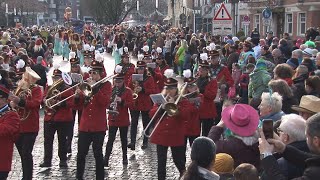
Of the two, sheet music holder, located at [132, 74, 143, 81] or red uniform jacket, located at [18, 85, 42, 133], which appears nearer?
red uniform jacket, located at [18, 85, 42, 133]

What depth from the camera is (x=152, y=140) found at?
8.48 m

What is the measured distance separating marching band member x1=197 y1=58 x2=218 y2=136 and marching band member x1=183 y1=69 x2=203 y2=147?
509 millimetres

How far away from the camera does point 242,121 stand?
555cm

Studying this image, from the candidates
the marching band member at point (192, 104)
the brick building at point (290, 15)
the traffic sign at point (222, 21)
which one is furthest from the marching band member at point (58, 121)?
the brick building at point (290, 15)

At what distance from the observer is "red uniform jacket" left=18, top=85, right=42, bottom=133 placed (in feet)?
28.2

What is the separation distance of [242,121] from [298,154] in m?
0.70

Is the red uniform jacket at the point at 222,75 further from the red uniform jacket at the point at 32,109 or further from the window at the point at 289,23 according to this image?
the window at the point at 289,23

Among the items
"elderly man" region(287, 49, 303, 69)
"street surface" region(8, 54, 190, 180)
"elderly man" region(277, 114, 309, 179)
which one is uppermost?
"elderly man" region(287, 49, 303, 69)

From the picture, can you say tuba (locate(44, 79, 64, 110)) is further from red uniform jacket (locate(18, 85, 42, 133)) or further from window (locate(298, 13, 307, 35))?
window (locate(298, 13, 307, 35))

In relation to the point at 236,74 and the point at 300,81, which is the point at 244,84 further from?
the point at 300,81

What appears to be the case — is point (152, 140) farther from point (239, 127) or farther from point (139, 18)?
point (139, 18)

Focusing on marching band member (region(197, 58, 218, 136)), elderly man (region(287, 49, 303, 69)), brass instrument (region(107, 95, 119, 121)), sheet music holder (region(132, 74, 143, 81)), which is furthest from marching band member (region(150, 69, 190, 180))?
elderly man (region(287, 49, 303, 69))

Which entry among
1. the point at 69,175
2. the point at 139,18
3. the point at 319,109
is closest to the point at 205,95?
the point at 69,175

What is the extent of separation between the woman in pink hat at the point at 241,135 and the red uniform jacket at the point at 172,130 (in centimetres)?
271
